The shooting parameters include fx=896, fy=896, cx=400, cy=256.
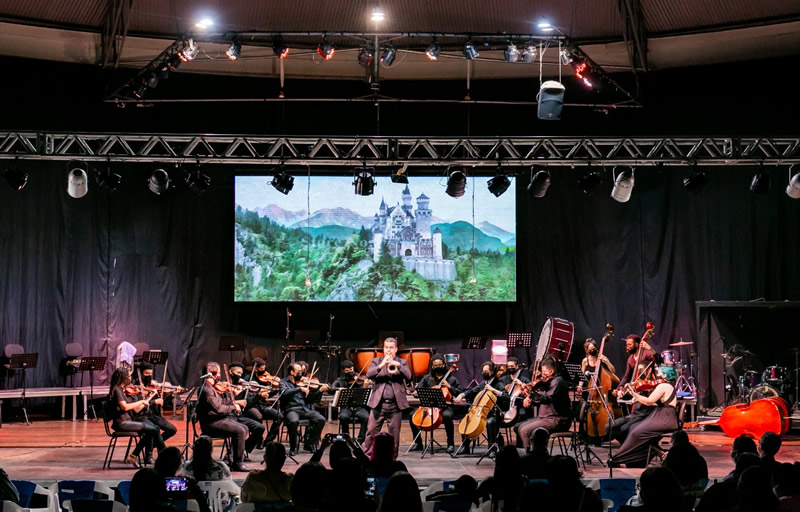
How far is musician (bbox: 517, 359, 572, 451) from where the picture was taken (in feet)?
36.4

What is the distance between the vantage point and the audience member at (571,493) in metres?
4.71

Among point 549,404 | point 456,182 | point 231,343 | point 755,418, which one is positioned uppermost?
point 456,182

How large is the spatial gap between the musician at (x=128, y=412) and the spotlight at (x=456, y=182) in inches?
205

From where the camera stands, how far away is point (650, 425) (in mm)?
10820

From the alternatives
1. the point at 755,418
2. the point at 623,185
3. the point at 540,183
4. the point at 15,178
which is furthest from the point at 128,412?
the point at 755,418

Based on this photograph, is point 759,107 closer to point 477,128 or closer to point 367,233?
point 477,128

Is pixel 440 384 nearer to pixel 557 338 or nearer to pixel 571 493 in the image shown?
pixel 557 338

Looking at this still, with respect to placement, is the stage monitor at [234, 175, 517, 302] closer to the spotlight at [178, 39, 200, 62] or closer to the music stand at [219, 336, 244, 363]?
the music stand at [219, 336, 244, 363]

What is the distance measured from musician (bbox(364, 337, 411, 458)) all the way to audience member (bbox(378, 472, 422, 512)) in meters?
7.22

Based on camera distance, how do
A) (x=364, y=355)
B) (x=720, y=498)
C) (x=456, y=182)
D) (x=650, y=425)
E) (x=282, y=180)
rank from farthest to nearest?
(x=364, y=355), (x=282, y=180), (x=456, y=182), (x=650, y=425), (x=720, y=498)

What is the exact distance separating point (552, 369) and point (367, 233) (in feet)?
21.6

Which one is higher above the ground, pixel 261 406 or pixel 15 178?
pixel 15 178

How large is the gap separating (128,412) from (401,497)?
729 centimetres

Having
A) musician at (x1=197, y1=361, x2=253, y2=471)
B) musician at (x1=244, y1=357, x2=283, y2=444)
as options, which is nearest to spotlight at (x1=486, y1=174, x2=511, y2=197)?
musician at (x1=244, y1=357, x2=283, y2=444)
